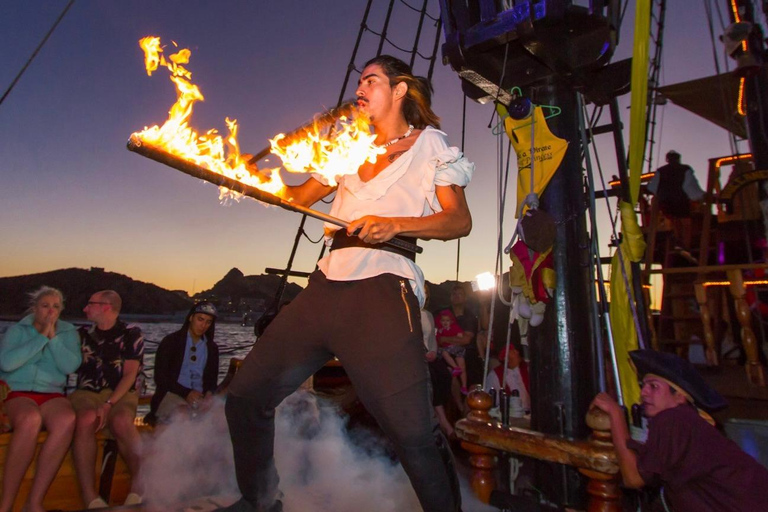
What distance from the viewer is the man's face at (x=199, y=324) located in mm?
5160

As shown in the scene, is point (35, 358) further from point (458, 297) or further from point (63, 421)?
point (458, 297)

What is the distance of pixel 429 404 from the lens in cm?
184

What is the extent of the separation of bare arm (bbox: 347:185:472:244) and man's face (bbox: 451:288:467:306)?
230 inches

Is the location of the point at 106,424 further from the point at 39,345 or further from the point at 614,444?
the point at 614,444

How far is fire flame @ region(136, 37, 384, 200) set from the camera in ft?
6.90

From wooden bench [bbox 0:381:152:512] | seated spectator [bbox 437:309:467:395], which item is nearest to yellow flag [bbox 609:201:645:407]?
seated spectator [bbox 437:309:467:395]

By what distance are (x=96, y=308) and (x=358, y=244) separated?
3.44 metres

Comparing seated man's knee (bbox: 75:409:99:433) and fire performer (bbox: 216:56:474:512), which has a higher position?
fire performer (bbox: 216:56:474:512)

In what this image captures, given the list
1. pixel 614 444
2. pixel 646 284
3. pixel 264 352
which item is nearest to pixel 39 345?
pixel 264 352

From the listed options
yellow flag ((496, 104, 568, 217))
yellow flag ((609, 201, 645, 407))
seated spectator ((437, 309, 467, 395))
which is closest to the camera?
yellow flag ((496, 104, 568, 217))

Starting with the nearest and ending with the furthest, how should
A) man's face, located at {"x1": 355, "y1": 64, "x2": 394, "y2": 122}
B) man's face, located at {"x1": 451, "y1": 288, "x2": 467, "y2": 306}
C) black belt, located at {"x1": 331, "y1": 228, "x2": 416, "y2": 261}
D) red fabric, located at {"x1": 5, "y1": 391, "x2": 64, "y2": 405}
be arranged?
black belt, located at {"x1": 331, "y1": 228, "x2": 416, "y2": 261}, man's face, located at {"x1": 355, "y1": 64, "x2": 394, "y2": 122}, red fabric, located at {"x1": 5, "y1": 391, "x2": 64, "y2": 405}, man's face, located at {"x1": 451, "y1": 288, "x2": 467, "y2": 306}

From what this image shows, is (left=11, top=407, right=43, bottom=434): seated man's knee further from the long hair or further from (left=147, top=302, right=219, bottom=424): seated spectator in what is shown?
the long hair

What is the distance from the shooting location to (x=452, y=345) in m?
7.18

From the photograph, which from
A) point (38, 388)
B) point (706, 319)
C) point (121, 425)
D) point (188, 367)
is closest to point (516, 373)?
point (706, 319)
